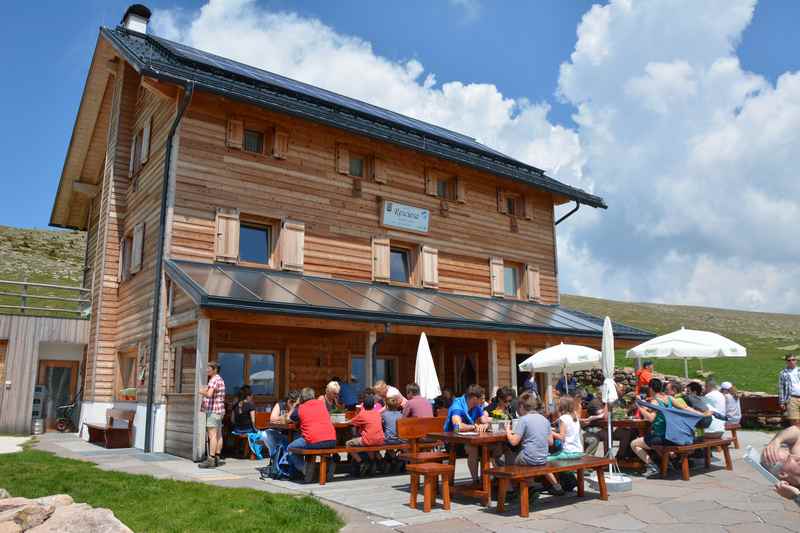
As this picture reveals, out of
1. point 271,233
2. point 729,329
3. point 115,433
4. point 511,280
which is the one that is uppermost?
point 729,329

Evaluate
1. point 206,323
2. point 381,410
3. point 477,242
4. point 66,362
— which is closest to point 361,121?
point 477,242

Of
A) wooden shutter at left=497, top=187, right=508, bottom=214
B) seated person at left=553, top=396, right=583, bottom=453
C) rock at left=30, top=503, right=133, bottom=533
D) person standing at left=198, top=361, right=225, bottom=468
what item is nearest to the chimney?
wooden shutter at left=497, top=187, right=508, bottom=214

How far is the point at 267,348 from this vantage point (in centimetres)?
1376

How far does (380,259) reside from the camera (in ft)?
50.6

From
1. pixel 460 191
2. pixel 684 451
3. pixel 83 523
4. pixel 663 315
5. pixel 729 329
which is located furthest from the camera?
pixel 663 315

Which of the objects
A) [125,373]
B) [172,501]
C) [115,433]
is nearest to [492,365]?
[115,433]

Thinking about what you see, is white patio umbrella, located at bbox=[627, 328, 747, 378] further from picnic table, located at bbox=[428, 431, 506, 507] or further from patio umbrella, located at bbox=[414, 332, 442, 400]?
picnic table, located at bbox=[428, 431, 506, 507]

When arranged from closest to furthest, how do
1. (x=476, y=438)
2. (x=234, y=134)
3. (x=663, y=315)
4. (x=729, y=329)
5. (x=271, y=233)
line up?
(x=476, y=438) → (x=234, y=134) → (x=271, y=233) → (x=729, y=329) → (x=663, y=315)

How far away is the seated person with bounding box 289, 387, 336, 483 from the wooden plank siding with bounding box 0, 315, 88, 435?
1123 cm

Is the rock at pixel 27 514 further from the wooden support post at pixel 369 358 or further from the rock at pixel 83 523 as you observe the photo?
the wooden support post at pixel 369 358

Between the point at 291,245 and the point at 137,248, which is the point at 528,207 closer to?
the point at 291,245

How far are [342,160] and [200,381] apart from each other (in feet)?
21.9

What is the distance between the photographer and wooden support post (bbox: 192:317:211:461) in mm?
10625

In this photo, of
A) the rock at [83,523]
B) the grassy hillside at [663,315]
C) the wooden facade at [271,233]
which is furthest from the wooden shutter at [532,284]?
the rock at [83,523]
